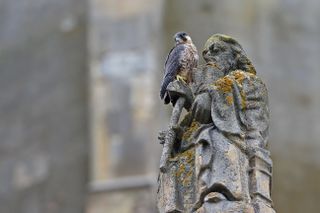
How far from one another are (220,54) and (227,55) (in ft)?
0.12

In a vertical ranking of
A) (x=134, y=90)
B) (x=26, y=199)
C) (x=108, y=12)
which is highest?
(x=108, y=12)

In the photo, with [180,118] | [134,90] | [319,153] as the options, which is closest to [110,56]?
[134,90]

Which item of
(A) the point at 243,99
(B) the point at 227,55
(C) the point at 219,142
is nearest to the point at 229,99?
(A) the point at 243,99

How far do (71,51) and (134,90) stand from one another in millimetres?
1654

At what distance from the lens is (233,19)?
18.6 metres

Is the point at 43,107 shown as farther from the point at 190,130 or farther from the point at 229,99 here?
the point at 229,99

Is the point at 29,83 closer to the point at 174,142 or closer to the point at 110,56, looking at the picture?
the point at 110,56

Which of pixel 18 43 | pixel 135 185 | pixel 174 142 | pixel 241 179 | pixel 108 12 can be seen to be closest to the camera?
pixel 241 179

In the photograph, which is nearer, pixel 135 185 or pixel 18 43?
pixel 135 185

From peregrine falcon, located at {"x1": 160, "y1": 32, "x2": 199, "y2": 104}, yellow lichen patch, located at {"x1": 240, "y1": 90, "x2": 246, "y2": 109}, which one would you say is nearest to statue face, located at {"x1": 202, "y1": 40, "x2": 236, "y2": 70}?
peregrine falcon, located at {"x1": 160, "y1": 32, "x2": 199, "y2": 104}

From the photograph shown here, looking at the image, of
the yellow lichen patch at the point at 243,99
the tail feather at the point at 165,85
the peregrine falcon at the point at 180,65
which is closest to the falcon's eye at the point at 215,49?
the peregrine falcon at the point at 180,65

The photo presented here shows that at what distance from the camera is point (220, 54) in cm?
632

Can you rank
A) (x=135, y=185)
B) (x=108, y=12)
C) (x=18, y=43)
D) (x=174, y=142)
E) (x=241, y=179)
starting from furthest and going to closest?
(x=18, y=43), (x=108, y=12), (x=135, y=185), (x=174, y=142), (x=241, y=179)

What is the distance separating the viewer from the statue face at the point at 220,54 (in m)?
6.29
